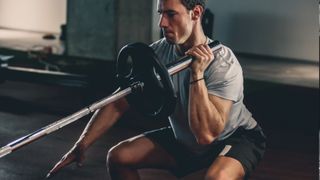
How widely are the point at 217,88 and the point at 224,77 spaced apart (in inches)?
1.6

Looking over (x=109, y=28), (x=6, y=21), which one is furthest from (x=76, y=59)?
(x=6, y=21)

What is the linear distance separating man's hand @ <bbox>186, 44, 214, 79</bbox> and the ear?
16cm

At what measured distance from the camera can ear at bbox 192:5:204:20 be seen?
75.3 inches

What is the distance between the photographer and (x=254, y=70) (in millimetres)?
6648

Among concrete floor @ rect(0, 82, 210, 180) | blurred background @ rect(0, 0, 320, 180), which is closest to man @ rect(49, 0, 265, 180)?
blurred background @ rect(0, 0, 320, 180)

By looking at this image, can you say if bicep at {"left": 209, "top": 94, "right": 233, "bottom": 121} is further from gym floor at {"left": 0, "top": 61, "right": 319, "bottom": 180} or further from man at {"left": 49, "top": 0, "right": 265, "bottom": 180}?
gym floor at {"left": 0, "top": 61, "right": 319, "bottom": 180}

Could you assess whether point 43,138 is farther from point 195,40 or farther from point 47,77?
point 195,40

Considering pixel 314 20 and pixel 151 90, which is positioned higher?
pixel 151 90

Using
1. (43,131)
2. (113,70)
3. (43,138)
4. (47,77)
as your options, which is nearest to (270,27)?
(113,70)

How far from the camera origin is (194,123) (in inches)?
72.7

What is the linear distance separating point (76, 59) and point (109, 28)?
53 centimetres

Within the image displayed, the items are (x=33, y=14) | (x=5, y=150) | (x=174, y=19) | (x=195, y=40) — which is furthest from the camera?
(x=33, y=14)

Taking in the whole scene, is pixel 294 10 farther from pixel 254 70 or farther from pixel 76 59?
pixel 76 59

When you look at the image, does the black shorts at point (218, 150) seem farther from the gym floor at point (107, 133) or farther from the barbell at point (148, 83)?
the gym floor at point (107, 133)
